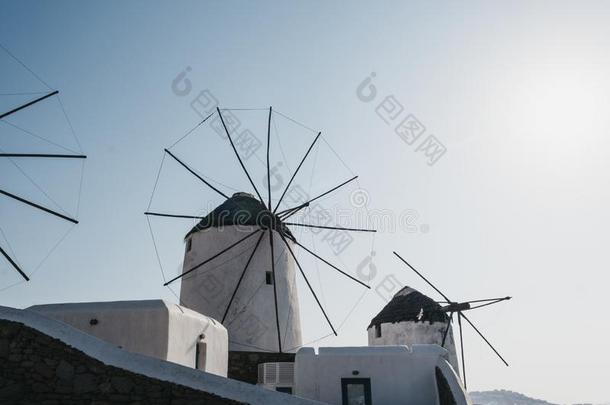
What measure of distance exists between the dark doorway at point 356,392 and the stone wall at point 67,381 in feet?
17.5

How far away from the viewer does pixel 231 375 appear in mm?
15750

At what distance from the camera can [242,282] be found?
17.7m

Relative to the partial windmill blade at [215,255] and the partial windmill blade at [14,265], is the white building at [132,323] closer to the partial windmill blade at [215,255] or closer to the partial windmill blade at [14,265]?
the partial windmill blade at [14,265]

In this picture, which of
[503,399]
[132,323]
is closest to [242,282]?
[132,323]

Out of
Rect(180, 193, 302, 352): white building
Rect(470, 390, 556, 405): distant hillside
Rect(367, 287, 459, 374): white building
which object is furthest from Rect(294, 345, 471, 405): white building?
Rect(470, 390, 556, 405): distant hillside

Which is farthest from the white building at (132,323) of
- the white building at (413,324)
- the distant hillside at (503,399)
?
the distant hillside at (503,399)

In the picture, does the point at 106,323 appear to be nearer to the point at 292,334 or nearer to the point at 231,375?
the point at 231,375

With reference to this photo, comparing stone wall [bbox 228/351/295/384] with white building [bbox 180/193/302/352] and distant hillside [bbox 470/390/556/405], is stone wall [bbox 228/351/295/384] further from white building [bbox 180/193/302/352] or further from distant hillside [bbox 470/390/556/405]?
distant hillside [bbox 470/390/556/405]

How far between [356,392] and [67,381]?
707 centimetres

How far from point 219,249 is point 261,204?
2593mm

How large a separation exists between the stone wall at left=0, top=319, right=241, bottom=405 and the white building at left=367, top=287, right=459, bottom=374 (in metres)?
15.7

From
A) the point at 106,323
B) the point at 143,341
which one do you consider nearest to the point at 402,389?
the point at 143,341

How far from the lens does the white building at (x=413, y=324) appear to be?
2155 centimetres

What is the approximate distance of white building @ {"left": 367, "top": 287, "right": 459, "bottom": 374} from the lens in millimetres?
21547
